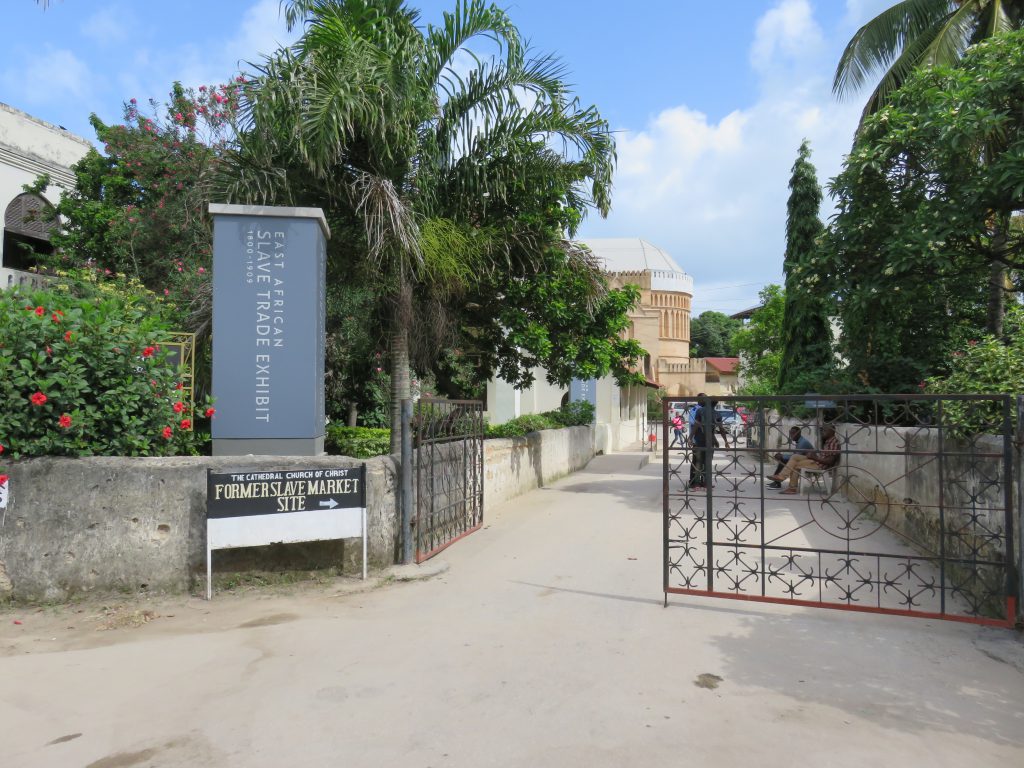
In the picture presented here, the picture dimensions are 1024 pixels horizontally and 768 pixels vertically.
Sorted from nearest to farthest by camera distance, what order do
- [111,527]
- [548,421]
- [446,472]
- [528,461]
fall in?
[111,527], [446,472], [528,461], [548,421]

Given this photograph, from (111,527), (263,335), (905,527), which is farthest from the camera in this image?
(905,527)

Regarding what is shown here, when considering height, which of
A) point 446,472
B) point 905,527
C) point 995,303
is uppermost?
point 995,303

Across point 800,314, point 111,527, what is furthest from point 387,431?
point 800,314

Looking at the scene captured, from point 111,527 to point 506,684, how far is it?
12.5ft

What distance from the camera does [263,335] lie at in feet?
23.3

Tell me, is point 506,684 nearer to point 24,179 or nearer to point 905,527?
point 905,527

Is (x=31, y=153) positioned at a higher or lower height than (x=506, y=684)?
higher

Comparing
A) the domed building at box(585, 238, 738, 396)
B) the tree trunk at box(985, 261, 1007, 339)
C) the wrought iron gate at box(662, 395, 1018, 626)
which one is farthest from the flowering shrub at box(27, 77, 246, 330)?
the domed building at box(585, 238, 738, 396)

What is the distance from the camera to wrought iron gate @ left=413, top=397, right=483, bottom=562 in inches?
295

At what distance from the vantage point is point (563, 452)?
56.1ft

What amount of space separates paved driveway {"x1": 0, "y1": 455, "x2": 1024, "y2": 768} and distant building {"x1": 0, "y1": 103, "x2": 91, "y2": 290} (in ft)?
43.9

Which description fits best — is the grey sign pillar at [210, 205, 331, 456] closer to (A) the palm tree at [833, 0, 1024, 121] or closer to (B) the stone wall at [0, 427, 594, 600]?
(B) the stone wall at [0, 427, 594, 600]

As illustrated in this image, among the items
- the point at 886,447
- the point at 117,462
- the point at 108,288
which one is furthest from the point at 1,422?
the point at 886,447

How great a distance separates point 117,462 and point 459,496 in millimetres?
3902
